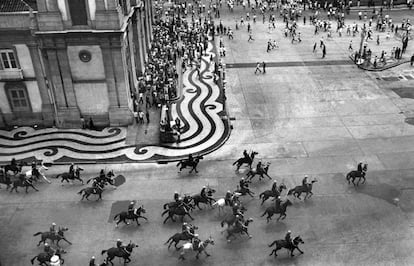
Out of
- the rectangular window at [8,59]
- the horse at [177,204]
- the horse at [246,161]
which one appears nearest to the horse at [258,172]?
the horse at [246,161]

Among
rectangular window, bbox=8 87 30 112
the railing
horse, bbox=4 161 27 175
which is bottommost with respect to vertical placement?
horse, bbox=4 161 27 175

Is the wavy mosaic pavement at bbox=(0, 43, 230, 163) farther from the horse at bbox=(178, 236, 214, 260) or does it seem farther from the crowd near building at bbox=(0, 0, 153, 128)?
the horse at bbox=(178, 236, 214, 260)

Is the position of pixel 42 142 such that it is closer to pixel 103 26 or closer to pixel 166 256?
pixel 103 26

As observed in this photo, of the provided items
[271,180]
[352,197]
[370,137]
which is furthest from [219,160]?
[370,137]

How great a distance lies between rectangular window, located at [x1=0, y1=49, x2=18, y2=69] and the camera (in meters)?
42.7

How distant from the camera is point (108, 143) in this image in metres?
43.1

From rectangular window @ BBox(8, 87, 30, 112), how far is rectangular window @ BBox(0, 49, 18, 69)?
2335mm

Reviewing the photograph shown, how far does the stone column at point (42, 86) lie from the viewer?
140 feet

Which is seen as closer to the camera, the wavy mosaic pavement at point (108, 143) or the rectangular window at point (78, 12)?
the rectangular window at point (78, 12)

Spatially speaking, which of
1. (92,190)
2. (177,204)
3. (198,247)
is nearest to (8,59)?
(92,190)

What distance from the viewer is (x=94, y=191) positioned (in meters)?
34.1

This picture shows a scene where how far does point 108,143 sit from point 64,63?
8716mm

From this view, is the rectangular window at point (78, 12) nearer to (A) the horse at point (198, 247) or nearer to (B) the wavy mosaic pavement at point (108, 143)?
(B) the wavy mosaic pavement at point (108, 143)

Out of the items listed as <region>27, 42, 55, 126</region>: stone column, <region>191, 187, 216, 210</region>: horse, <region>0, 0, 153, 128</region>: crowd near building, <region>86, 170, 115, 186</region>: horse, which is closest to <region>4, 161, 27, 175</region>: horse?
<region>86, 170, 115, 186</region>: horse
